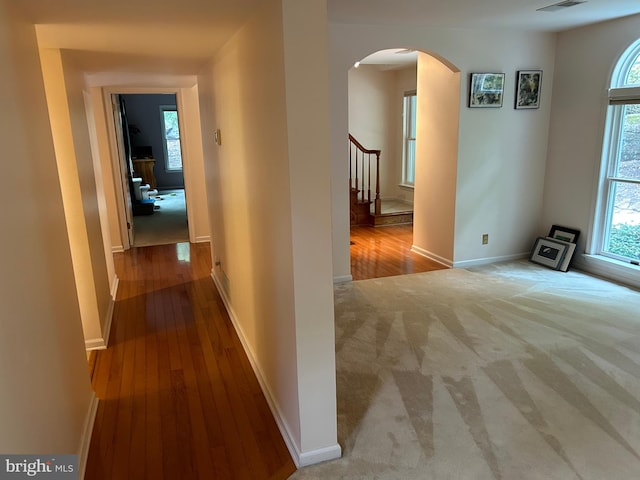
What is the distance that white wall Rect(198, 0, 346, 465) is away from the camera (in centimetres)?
182

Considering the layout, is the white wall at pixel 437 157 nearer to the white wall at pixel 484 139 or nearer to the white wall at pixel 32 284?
the white wall at pixel 484 139

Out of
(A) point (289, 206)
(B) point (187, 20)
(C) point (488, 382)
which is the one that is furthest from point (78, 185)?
(C) point (488, 382)

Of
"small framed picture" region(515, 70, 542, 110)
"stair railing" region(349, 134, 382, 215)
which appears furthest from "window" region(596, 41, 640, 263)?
"stair railing" region(349, 134, 382, 215)

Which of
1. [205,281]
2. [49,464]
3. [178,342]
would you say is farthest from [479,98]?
[49,464]

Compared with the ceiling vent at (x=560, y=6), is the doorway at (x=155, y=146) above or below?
below

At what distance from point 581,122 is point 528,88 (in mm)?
640

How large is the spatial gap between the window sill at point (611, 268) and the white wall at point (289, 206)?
12.0ft

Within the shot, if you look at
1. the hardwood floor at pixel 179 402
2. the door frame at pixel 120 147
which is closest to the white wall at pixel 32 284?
the hardwood floor at pixel 179 402

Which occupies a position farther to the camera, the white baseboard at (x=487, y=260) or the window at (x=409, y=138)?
the window at (x=409, y=138)

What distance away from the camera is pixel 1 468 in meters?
1.21

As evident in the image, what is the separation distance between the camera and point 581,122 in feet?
15.5

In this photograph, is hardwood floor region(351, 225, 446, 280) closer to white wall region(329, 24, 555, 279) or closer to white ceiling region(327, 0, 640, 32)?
white wall region(329, 24, 555, 279)

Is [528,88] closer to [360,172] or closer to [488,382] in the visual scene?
[360,172]

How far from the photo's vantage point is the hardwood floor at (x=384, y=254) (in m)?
5.06
